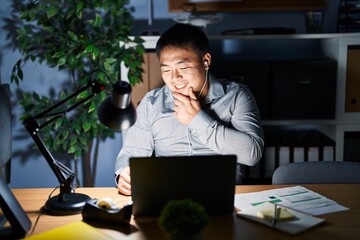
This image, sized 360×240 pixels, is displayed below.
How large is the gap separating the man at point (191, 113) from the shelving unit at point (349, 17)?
3.37 ft

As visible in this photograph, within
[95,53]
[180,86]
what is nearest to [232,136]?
[180,86]

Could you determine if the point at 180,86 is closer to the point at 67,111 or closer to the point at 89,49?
the point at 67,111

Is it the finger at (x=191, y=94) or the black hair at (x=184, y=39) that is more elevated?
the black hair at (x=184, y=39)

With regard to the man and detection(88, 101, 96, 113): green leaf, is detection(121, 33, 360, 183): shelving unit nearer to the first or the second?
detection(88, 101, 96, 113): green leaf

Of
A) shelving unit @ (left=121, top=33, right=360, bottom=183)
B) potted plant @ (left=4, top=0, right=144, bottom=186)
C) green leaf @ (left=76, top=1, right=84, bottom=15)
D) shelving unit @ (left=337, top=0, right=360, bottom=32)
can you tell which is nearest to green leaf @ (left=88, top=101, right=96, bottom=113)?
potted plant @ (left=4, top=0, right=144, bottom=186)

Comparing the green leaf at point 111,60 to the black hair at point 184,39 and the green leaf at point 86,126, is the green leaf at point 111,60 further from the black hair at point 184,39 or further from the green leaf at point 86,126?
the black hair at point 184,39

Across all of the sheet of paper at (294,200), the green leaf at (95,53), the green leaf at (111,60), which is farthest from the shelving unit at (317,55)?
the sheet of paper at (294,200)

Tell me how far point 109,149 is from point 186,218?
7.04ft

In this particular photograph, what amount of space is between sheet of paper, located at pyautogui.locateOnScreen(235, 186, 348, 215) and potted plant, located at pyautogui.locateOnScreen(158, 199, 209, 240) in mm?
441

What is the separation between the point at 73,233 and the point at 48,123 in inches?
13.8

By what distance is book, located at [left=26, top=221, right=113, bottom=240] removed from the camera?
131 centimetres

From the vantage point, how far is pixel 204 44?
206cm

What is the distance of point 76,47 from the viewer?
274 cm

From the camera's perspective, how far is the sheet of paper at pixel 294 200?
59.6 inches
